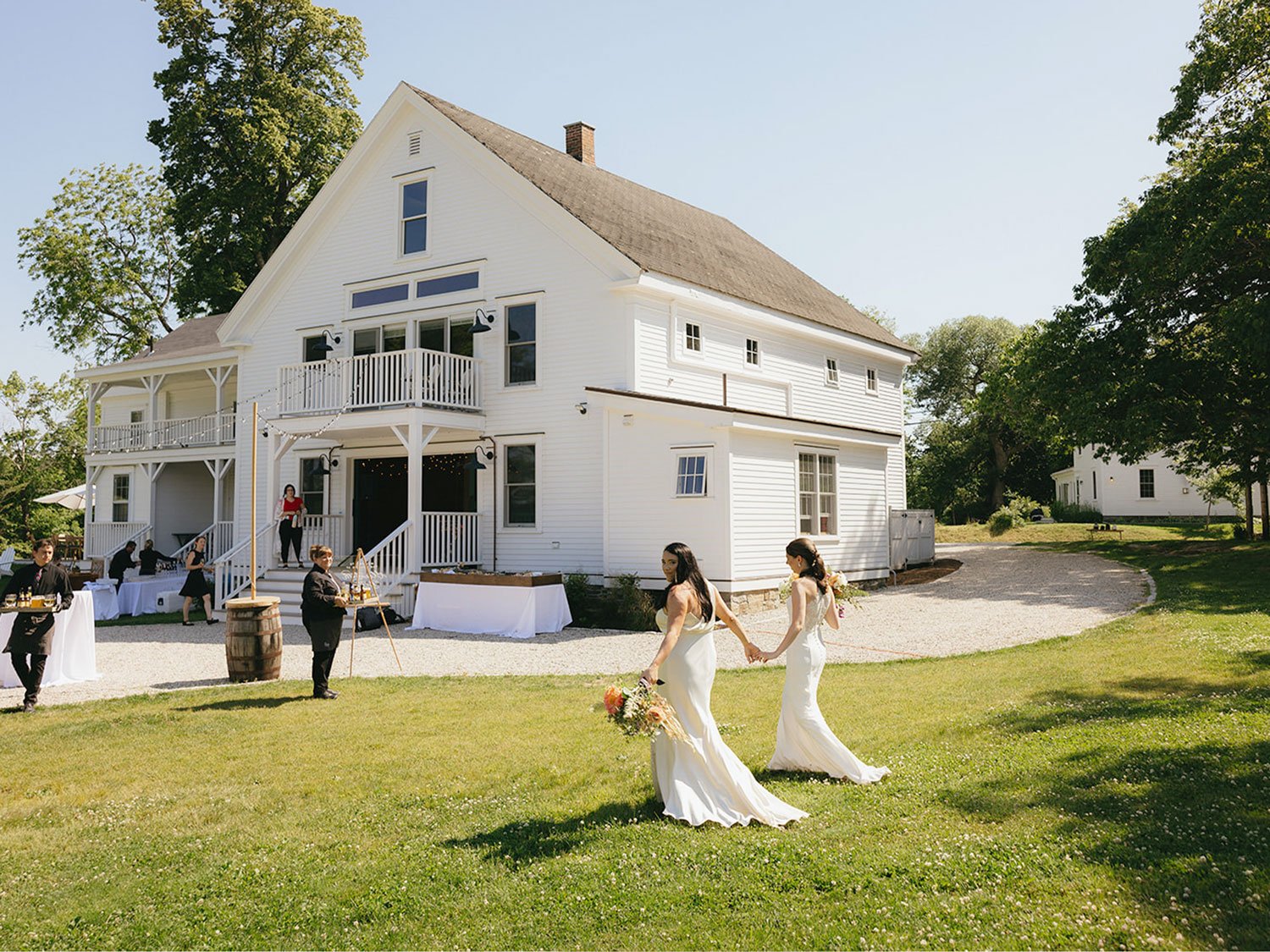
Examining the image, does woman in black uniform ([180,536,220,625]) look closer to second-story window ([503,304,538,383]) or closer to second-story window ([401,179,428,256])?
second-story window ([503,304,538,383])

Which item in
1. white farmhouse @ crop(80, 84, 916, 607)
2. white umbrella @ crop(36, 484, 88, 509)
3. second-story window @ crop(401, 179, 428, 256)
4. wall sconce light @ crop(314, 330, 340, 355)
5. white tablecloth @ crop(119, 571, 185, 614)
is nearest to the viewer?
white farmhouse @ crop(80, 84, 916, 607)

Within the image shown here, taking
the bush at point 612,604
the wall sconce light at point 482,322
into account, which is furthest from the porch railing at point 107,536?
the bush at point 612,604

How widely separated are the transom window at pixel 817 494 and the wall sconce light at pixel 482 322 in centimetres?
709

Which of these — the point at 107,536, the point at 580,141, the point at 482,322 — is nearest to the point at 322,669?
→ the point at 482,322

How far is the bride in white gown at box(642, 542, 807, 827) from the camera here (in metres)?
6.07

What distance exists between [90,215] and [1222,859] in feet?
162

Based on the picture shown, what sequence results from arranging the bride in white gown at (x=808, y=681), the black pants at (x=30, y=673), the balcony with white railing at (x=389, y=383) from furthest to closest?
the balcony with white railing at (x=389, y=383) → the black pants at (x=30, y=673) → the bride in white gown at (x=808, y=681)

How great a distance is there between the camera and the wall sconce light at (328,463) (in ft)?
74.6

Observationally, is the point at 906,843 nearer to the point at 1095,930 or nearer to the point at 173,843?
the point at 1095,930

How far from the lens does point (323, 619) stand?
10867 millimetres

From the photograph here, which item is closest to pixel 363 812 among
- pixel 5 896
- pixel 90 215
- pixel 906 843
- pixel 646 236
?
pixel 5 896

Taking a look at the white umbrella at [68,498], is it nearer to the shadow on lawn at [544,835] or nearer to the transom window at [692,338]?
the transom window at [692,338]

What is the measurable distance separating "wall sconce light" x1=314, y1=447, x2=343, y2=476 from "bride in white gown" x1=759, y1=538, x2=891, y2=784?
17599mm

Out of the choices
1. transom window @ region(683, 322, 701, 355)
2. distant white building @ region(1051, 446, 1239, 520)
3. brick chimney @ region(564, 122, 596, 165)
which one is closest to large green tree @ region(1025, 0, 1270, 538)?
transom window @ region(683, 322, 701, 355)
